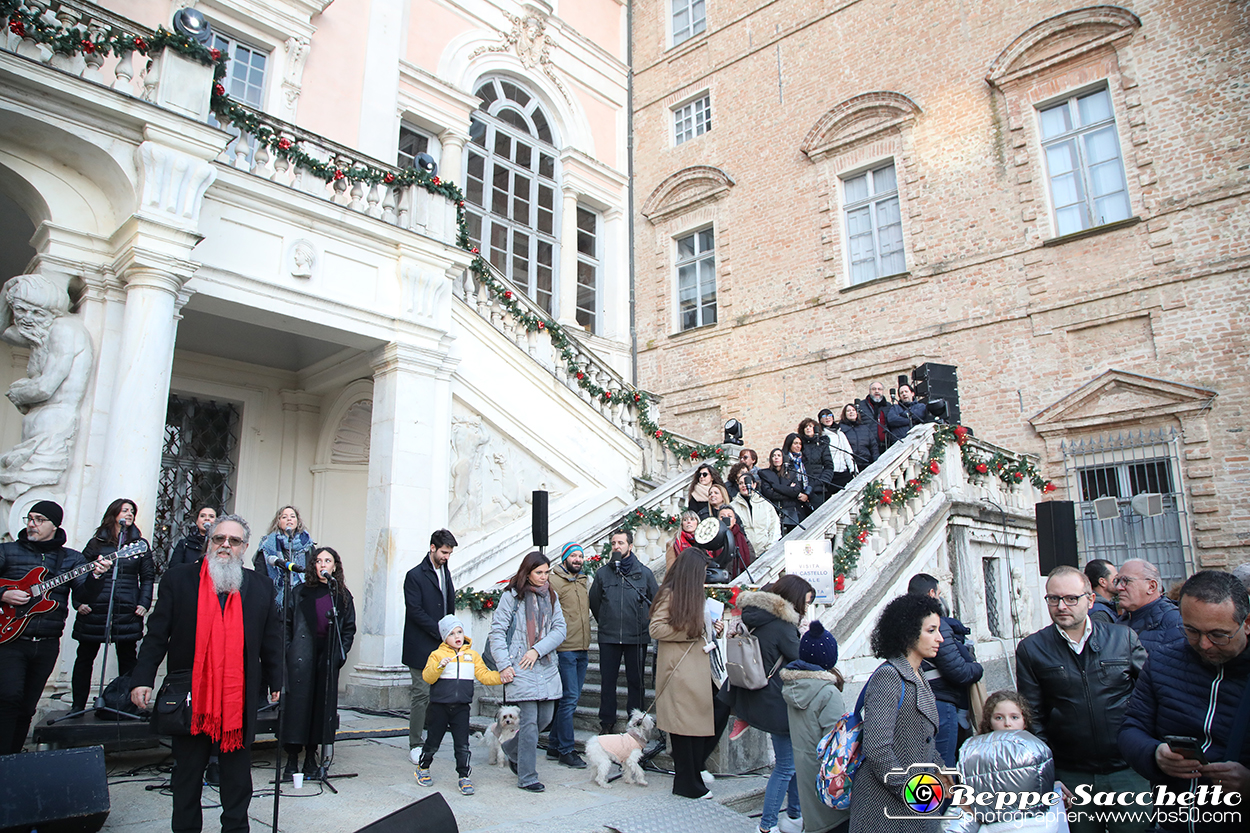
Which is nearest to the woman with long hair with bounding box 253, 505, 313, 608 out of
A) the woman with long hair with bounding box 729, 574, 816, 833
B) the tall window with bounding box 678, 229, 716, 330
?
the woman with long hair with bounding box 729, 574, 816, 833

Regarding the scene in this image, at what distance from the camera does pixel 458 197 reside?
33.8ft

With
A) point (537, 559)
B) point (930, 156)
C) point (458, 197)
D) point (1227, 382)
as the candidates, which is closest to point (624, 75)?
point (930, 156)

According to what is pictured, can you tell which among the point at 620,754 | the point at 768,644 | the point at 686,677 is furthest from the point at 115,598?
the point at 768,644

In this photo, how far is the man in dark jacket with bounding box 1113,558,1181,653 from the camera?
4109 millimetres

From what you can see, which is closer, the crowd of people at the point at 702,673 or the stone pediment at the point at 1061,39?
the crowd of people at the point at 702,673

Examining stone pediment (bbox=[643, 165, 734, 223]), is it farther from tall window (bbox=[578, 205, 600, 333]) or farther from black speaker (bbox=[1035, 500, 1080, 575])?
black speaker (bbox=[1035, 500, 1080, 575])

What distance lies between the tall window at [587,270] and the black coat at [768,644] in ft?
43.4

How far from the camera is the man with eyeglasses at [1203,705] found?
240 cm

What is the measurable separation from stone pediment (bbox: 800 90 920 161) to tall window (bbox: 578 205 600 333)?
5.01 metres

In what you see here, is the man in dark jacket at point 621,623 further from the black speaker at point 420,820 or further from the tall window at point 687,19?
the tall window at point 687,19

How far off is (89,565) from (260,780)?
180cm

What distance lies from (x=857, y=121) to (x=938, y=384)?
24.0ft

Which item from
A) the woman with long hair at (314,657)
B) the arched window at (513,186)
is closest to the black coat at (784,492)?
the woman with long hair at (314,657)

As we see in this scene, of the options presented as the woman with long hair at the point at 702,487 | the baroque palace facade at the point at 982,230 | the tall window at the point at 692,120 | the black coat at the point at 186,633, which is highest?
the tall window at the point at 692,120
